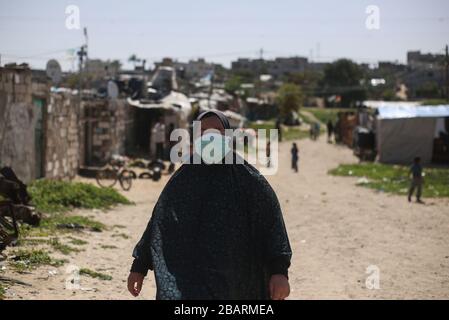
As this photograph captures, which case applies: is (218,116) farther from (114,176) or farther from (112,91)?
(112,91)

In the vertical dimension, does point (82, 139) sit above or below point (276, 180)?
above

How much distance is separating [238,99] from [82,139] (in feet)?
126

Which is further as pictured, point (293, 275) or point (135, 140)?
point (135, 140)

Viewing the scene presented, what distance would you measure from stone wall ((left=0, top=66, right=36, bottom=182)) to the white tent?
15.9m

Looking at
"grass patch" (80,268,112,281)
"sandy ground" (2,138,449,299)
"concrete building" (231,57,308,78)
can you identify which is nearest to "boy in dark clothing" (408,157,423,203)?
"sandy ground" (2,138,449,299)

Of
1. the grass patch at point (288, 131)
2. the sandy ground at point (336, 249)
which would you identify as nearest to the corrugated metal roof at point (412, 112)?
the sandy ground at point (336, 249)

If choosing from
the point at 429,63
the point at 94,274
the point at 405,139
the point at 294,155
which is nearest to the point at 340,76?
the point at 429,63

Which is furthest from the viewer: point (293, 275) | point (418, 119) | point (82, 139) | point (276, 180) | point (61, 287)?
point (418, 119)

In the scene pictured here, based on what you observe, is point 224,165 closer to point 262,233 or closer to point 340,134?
point 262,233

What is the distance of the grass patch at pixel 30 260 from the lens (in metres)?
7.24

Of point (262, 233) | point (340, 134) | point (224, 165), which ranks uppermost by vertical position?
point (224, 165)

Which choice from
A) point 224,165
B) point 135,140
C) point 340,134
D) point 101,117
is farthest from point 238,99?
point 224,165

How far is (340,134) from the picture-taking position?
43.0m

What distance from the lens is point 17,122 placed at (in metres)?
13.1
